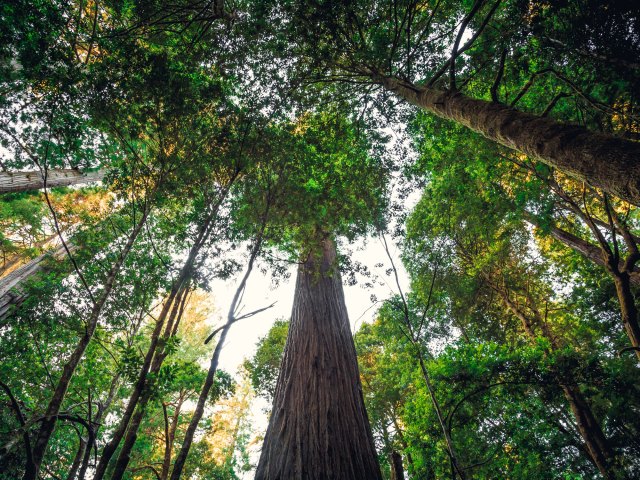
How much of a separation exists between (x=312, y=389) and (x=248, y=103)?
4005 millimetres

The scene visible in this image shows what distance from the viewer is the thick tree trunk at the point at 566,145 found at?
59.3 inches

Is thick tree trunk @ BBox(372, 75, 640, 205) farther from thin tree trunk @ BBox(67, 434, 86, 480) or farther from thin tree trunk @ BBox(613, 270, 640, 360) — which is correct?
thin tree trunk @ BBox(67, 434, 86, 480)

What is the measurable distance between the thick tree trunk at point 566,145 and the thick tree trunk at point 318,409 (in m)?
3.21

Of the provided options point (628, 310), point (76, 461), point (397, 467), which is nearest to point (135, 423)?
point (76, 461)

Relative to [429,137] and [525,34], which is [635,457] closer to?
[429,137]

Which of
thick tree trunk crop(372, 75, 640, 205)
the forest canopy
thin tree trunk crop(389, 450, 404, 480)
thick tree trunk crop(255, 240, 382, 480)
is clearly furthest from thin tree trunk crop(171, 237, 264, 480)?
thick tree trunk crop(372, 75, 640, 205)

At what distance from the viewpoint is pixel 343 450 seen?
282 cm

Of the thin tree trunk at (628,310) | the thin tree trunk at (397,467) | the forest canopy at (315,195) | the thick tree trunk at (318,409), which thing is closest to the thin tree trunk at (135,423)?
the forest canopy at (315,195)

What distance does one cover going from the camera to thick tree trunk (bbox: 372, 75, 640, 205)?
1506 millimetres

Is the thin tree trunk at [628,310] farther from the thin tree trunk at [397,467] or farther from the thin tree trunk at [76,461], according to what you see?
the thin tree trunk at [76,461]

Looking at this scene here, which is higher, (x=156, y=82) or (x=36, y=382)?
(x=156, y=82)

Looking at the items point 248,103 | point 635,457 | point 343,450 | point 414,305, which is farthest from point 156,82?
point 635,457

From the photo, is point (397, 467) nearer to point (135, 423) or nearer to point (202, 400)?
point (202, 400)

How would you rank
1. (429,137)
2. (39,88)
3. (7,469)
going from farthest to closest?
(429,137) → (39,88) → (7,469)
